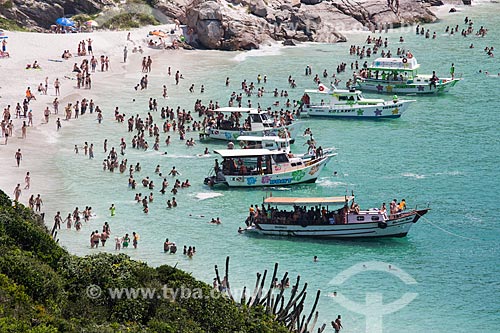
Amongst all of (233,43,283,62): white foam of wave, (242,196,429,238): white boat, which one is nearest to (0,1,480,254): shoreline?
(233,43,283,62): white foam of wave

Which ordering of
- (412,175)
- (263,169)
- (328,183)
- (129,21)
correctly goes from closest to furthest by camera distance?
(328,183)
(263,169)
(412,175)
(129,21)

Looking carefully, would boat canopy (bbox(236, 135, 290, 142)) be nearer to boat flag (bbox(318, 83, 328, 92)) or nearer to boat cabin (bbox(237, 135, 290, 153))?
boat cabin (bbox(237, 135, 290, 153))

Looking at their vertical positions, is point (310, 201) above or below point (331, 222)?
above

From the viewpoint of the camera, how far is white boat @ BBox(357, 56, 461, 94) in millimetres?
96625

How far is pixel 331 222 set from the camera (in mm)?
57406

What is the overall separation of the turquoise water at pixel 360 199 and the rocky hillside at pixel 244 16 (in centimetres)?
1208

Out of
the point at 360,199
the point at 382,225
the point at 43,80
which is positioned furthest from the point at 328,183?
the point at 43,80

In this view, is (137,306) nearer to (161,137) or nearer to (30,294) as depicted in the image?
(30,294)

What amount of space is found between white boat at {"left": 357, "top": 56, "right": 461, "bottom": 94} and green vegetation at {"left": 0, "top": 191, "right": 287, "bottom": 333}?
63.1m

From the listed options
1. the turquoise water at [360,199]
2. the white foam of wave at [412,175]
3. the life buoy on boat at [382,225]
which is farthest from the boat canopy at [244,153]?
the life buoy on boat at [382,225]

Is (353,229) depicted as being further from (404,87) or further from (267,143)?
(404,87)

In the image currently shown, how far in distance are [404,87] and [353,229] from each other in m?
42.5

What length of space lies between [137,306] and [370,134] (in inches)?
2053

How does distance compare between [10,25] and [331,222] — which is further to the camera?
[10,25]
